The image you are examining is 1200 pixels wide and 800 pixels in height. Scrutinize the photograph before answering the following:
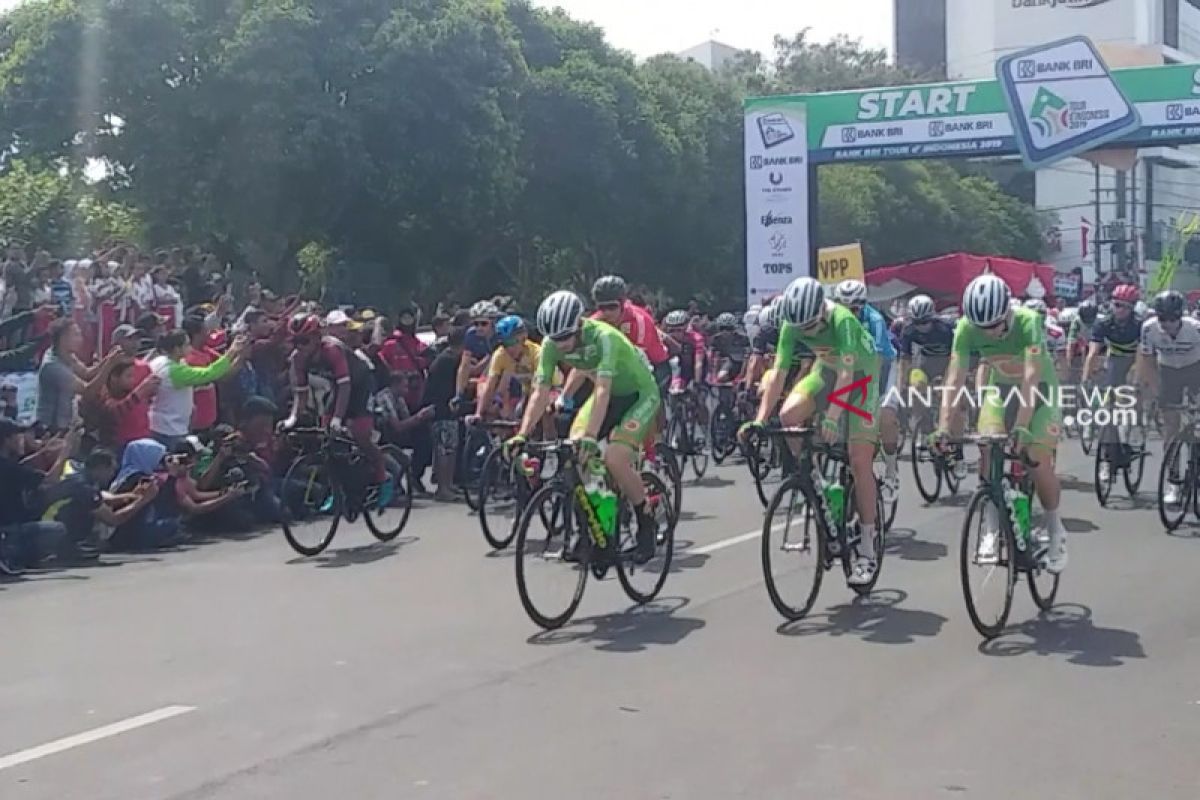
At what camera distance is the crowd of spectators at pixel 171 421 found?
12.6 metres

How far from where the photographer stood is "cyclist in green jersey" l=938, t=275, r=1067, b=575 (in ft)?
30.2

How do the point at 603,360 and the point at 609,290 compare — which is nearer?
the point at 603,360

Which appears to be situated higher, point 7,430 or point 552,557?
point 7,430

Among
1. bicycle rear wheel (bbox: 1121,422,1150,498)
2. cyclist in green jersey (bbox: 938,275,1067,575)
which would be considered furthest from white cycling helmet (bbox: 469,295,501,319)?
cyclist in green jersey (bbox: 938,275,1067,575)

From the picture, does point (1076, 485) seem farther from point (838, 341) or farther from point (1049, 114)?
point (1049, 114)

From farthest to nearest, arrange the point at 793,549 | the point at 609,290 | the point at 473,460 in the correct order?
1. the point at 473,460
2. the point at 609,290
3. the point at 793,549

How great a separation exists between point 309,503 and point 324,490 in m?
0.15

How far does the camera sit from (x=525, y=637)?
30.5ft

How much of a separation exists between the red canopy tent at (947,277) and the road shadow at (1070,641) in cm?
2819

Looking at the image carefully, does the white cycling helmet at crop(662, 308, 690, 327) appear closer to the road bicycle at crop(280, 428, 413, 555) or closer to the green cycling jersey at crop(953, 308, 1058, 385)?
the road bicycle at crop(280, 428, 413, 555)

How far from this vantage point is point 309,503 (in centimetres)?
1257

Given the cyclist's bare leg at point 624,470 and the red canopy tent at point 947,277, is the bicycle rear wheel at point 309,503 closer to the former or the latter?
the cyclist's bare leg at point 624,470

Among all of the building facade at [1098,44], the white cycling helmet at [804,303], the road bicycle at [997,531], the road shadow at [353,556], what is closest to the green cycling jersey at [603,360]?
the white cycling helmet at [804,303]

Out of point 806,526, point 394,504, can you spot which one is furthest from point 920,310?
point 806,526
